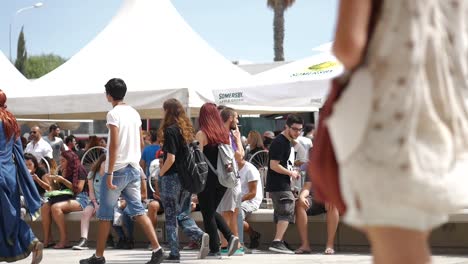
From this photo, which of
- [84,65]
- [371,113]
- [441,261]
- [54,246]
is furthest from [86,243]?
[371,113]

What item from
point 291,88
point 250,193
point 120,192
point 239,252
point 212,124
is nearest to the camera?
point 120,192

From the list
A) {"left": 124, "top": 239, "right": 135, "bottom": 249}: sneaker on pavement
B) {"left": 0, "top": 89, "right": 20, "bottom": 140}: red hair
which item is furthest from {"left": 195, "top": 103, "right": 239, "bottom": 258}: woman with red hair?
{"left": 0, "top": 89, "right": 20, "bottom": 140}: red hair

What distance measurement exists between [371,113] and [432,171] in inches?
11.0

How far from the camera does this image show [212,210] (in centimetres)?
1138

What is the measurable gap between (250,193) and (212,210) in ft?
4.94

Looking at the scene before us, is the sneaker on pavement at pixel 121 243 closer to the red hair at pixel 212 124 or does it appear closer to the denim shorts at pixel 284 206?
the denim shorts at pixel 284 206

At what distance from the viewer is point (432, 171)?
3266 mm

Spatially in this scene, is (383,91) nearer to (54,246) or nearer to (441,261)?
(441,261)

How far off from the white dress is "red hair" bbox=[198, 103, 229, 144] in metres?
8.04

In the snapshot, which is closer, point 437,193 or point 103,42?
point 437,193

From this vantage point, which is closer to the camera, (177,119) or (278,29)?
(177,119)

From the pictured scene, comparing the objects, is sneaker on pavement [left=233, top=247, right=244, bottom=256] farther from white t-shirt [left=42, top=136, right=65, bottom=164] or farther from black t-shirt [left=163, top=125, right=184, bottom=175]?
white t-shirt [left=42, top=136, right=65, bottom=164]

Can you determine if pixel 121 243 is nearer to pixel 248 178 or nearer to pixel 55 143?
pixel 248 178

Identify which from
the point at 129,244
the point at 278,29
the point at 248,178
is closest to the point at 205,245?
the point at 248,178
